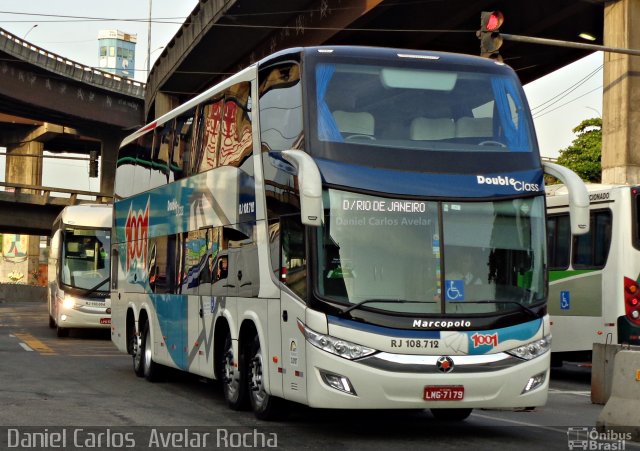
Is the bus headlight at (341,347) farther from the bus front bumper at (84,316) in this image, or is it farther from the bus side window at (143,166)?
the bus front bumper at (84,316)

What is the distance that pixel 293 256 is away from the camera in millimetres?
11500

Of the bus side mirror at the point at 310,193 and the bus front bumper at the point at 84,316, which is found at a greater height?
the bus side mirror at the point at 310,193

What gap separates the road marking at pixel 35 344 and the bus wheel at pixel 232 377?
1052cm

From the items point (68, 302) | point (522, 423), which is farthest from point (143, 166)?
point (68, 302)

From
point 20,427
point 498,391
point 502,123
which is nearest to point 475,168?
point 502,123

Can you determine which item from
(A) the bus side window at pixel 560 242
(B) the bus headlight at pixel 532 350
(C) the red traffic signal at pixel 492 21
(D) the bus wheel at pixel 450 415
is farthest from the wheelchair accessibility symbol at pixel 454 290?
(C) the red traffic signal at pixel 492 21

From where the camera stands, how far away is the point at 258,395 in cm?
1263

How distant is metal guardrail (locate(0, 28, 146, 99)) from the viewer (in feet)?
191

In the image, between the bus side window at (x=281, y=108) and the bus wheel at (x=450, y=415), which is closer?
the bus side window at (x=281, y=108)

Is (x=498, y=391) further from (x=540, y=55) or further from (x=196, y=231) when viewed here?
(x=540, y=55)

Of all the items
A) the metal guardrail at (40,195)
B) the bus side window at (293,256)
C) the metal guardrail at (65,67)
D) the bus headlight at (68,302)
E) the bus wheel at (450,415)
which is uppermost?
the metal guardrail at (65,67)

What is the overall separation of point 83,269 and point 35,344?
4.56 metres

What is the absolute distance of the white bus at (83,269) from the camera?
3048 cm

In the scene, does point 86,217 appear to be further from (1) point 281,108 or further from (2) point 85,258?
(1) point 281,108
